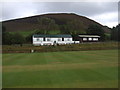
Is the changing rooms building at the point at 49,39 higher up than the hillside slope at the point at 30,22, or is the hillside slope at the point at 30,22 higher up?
the hillside slope at the point at 30,22

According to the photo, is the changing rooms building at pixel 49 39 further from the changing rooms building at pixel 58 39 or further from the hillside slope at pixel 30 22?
the hillside slope at pixel 30 22

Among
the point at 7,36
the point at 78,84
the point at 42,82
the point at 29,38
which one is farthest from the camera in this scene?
the point at 29,38

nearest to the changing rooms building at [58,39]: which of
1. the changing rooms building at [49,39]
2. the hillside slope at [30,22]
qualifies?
the changing rooms building at [49,39]

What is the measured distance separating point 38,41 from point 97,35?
3239 centimetres

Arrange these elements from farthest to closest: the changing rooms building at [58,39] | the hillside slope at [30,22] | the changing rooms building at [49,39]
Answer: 1. the hillside slope at [30,22]
2. the changing rooms building at [58,39]
3. the changing rooms building at [49,39]

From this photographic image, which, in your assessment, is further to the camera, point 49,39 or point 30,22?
point 30,22

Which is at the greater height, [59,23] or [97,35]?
[59,23]

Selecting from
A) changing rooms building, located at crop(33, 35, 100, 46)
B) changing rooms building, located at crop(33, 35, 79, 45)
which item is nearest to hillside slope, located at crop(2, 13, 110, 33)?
changing rooms building, located at crop(33, 35, 100, 46)

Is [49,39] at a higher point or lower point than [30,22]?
lower

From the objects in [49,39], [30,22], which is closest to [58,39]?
[49,39]

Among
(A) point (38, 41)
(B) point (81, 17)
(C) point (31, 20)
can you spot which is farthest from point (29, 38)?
(B) point (81, 17)

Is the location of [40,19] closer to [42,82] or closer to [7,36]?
[7,36]

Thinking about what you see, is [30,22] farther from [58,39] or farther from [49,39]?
[58,39]

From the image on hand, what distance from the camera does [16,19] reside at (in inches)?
5103
